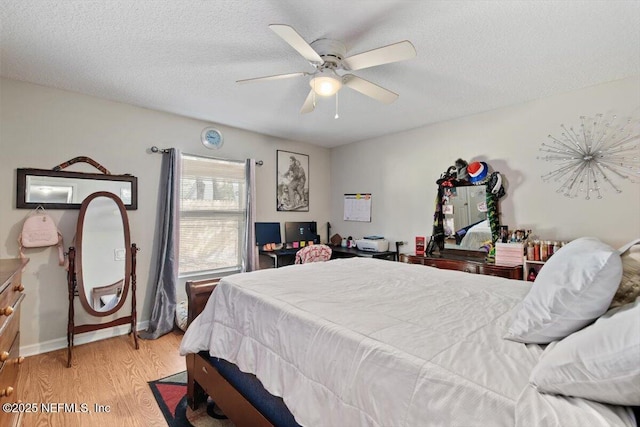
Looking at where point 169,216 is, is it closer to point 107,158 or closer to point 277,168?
point 107,158

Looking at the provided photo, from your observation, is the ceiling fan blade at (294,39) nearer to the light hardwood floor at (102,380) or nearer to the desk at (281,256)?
the light hardwood floor at (102,380)

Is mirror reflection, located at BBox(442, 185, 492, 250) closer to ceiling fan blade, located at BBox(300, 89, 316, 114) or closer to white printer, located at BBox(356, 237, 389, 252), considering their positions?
white printer, located at BBox(356, 237, 389, 252)

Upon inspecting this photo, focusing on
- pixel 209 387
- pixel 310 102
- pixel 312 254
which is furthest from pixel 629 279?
pixel 312 254

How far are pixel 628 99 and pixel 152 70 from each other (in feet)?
12.8

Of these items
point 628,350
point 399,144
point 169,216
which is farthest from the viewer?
point 399,144

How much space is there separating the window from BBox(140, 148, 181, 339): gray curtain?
0.20m

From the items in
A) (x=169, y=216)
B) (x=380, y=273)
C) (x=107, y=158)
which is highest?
Answer: (x=107, y=158)

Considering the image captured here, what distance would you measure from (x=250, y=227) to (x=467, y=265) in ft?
8.49

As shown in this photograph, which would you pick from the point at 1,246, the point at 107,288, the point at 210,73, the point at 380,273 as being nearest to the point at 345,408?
the point at 380,273

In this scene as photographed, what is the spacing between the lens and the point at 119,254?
3.00m

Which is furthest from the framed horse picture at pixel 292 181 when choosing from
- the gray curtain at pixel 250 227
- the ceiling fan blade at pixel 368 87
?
the ceiling fan blade at pixel 368 87

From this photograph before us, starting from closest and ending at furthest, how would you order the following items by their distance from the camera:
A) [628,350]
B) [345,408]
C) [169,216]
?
[628,350], [345,408], [169,216]

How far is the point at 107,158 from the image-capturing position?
10.0 feet

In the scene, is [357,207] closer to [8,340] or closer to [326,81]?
[326,81]
